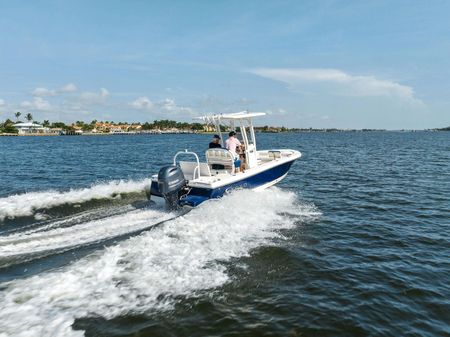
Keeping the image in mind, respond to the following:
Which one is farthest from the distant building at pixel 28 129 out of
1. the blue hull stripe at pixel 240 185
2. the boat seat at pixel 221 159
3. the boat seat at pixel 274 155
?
the blue hull stripe at pixel 240 185

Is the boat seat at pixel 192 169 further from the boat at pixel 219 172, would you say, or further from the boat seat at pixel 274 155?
the boat seat at pixel 274 155

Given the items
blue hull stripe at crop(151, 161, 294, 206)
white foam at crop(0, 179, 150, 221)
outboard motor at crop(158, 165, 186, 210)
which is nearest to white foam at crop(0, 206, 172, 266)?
outboard motor at crop(158, 165, 186, 210)

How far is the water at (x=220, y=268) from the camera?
509 cm

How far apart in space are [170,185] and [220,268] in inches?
149

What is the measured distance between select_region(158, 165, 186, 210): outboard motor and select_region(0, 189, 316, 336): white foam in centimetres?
86

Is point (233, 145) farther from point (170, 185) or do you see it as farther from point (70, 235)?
point (70, 235)

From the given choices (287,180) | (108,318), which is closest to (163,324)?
(108,318)

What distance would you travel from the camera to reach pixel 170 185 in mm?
9898

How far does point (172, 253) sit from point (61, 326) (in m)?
2.74

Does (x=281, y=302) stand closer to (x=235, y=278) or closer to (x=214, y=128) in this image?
(x=235, y=278)

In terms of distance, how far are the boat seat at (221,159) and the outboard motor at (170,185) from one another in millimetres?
2171

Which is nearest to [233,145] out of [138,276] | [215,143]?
[215,143]

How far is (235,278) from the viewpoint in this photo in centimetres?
641

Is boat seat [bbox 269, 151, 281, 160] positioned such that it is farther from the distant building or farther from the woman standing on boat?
the distant building
